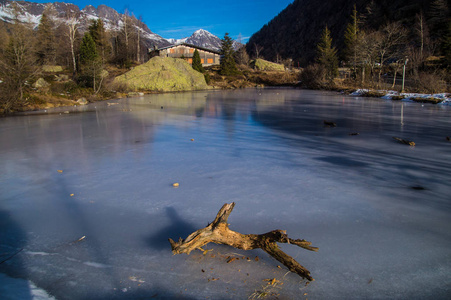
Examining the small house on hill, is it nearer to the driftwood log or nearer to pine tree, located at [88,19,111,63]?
pine tree, located at [88,19,111,63]

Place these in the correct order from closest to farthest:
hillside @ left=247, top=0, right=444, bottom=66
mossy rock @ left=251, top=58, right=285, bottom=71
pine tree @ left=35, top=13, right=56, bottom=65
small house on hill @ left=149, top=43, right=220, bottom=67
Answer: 1. pine tree @ left=35, top=13, right=56, bottom=65
2. small house on hill @ left=149, top=43, right=220, bottom=67
3. mossy rock @ left=251, top=58, right=285, bottom=71
4. hillside @ left=247, top=0, right=444, bottom=66

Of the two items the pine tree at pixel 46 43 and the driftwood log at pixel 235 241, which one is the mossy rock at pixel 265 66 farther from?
the driftwood log at pixel 235 241

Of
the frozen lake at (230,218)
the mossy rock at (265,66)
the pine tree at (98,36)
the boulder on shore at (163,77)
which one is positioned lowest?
the frozen lake at (230,218)

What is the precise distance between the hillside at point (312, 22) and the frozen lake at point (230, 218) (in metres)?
54.7

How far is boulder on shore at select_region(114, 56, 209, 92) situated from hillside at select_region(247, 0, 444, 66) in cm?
3780

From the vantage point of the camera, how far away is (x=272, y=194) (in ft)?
10.5

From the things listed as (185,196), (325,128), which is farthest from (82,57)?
(185,196)

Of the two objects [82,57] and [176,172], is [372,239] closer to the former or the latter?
[176,172]

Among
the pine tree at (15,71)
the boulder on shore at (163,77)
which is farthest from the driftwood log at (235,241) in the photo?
the boulder on shore at (163,77)

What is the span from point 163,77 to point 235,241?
29.1 m

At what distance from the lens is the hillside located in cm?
5341

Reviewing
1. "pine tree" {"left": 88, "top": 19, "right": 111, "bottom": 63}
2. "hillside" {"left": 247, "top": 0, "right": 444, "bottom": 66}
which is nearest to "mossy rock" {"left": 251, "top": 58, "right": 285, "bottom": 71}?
"hillside" {"left": 247, "top": 0, "right": 444, "bottom": 66}

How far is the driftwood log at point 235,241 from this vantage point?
1.90 metres

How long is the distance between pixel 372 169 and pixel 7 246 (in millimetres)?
4140
